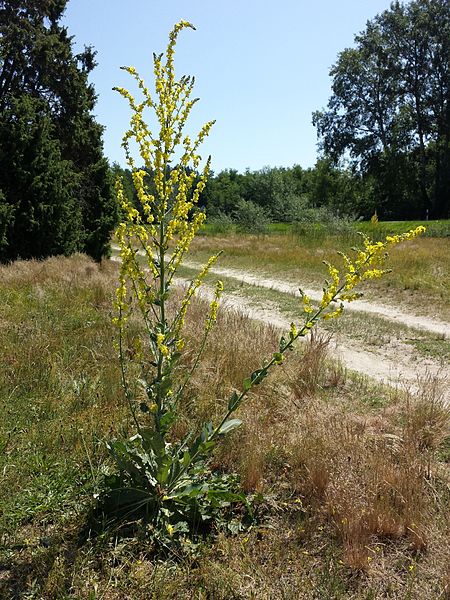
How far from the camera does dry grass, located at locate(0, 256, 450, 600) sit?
2.48m

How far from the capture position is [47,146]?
14047 mm

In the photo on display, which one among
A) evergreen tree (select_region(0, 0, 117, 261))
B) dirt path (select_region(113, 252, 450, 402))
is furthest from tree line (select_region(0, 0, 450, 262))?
dirt path (select_region(113, 252, 450, 402))

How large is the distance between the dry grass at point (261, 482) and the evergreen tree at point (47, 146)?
9.18 m

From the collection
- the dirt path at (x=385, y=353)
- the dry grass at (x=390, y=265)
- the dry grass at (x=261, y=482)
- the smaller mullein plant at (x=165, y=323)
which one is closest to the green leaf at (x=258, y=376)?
the smaller mullein plant at (x=165, y=323)

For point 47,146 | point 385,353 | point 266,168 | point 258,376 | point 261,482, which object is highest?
point 266,168

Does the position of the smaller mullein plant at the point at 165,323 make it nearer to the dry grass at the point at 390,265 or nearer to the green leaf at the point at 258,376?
the green leaf at the point at 258,376

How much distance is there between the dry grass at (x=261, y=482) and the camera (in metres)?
2.48

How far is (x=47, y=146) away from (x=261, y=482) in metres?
13.2

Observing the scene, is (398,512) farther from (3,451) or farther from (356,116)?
(356,116)

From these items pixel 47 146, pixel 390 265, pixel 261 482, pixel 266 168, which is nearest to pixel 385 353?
pixel 261 482

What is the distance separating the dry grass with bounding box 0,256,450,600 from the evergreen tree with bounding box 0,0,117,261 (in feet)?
30.1

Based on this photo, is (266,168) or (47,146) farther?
(266,168)

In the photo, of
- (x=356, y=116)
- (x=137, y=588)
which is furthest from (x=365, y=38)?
(x=137, y=588)

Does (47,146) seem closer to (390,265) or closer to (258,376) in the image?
(390,265)
